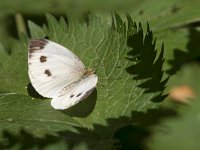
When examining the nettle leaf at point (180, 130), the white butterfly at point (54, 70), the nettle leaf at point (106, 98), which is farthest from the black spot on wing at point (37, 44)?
the nettle leaf at point (180, 130)

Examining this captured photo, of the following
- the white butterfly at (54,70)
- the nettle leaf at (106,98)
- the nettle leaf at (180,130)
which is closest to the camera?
the nettle leaf at (106,98)

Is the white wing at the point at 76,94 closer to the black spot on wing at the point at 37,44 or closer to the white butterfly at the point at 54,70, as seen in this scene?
the white butterfly at the point at 54,70

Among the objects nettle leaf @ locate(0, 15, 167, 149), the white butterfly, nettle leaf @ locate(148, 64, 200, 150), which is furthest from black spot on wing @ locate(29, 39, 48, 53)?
nettle leaf @ locate(148, 64, 200, 150)

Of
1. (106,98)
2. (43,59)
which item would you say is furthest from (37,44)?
(106,98)

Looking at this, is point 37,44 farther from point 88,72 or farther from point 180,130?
point 180,130

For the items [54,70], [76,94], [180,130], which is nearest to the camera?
[76,94]

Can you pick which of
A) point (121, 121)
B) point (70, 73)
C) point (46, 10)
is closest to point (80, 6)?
point (46, 10)
